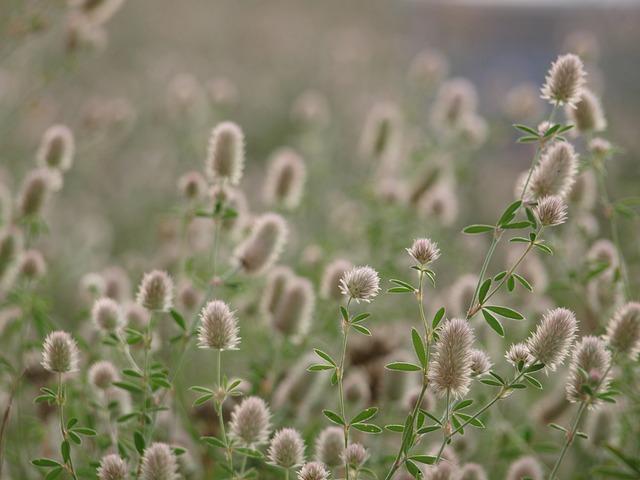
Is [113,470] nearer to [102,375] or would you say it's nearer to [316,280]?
[102,375]

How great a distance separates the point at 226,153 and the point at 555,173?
2.36 feet

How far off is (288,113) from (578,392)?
4.69 m

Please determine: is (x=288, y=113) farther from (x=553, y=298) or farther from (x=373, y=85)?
(x=553, y=298)

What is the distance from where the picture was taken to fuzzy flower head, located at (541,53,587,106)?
1.23 meters

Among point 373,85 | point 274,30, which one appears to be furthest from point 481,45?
point 274,30

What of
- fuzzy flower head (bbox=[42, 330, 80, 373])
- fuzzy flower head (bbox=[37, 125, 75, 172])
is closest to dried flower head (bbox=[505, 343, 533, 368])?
fuzzy flower head (bbox=[42, 330, 80, 373])

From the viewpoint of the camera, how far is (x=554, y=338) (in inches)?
43.5

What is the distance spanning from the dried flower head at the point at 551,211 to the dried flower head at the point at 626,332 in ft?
0.61

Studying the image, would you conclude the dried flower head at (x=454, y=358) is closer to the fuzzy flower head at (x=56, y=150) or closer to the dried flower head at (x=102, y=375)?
the dried flower head at (x=102, y=375)

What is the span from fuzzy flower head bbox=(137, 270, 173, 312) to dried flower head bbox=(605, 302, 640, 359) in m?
0.81

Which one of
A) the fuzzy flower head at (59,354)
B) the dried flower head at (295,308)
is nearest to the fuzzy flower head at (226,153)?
the dried flower head at (295,308)

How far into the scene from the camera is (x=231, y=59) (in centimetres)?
686

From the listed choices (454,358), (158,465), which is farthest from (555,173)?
(158,465)

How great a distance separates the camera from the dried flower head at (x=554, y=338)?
3.62ft
